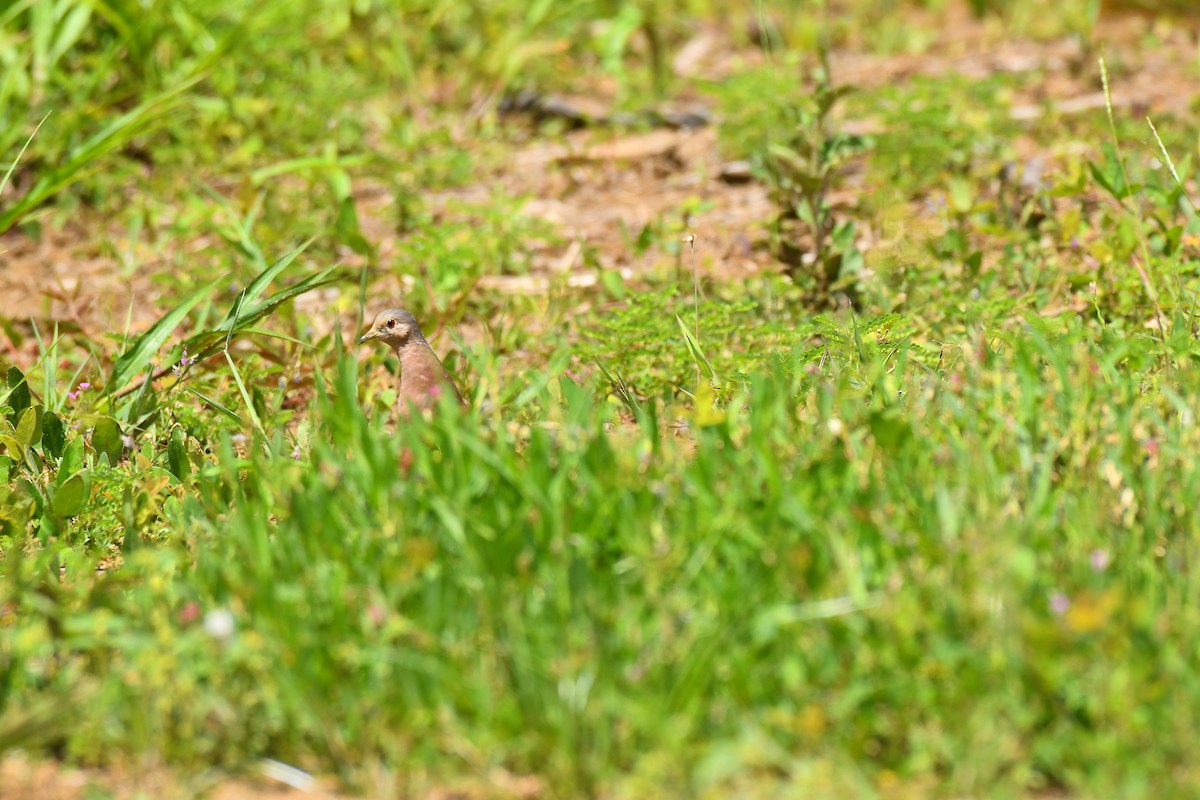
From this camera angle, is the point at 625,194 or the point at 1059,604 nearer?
the point at 1059,604

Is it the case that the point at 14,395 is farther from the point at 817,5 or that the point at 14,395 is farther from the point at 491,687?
the point at 817,5

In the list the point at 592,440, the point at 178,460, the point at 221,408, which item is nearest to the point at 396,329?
the point at 221,408

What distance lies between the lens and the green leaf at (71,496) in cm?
425

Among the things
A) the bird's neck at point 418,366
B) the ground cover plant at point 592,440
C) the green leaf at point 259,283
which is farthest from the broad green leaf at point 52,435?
the bird's neck at point 418,366

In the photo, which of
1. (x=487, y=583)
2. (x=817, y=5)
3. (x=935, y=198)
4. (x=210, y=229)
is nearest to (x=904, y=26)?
(x=817, y=5)

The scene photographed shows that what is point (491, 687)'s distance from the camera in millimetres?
2828

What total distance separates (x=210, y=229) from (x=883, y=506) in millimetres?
4091

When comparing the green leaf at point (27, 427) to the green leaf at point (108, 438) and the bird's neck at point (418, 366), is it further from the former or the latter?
the bird's neck at point (418, 366)

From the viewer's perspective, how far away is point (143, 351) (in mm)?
4883

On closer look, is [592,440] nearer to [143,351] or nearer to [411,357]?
[411,357]

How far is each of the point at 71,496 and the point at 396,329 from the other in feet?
3.91

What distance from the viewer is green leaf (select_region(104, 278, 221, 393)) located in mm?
4848

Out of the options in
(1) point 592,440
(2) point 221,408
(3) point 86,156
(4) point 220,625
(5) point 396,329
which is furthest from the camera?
(3) point 86,156

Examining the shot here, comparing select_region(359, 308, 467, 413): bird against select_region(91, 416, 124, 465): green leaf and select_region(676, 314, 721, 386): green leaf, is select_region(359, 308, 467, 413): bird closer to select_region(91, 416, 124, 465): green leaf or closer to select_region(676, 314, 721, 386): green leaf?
select_region(676, 314, 721, 386): green leaf
